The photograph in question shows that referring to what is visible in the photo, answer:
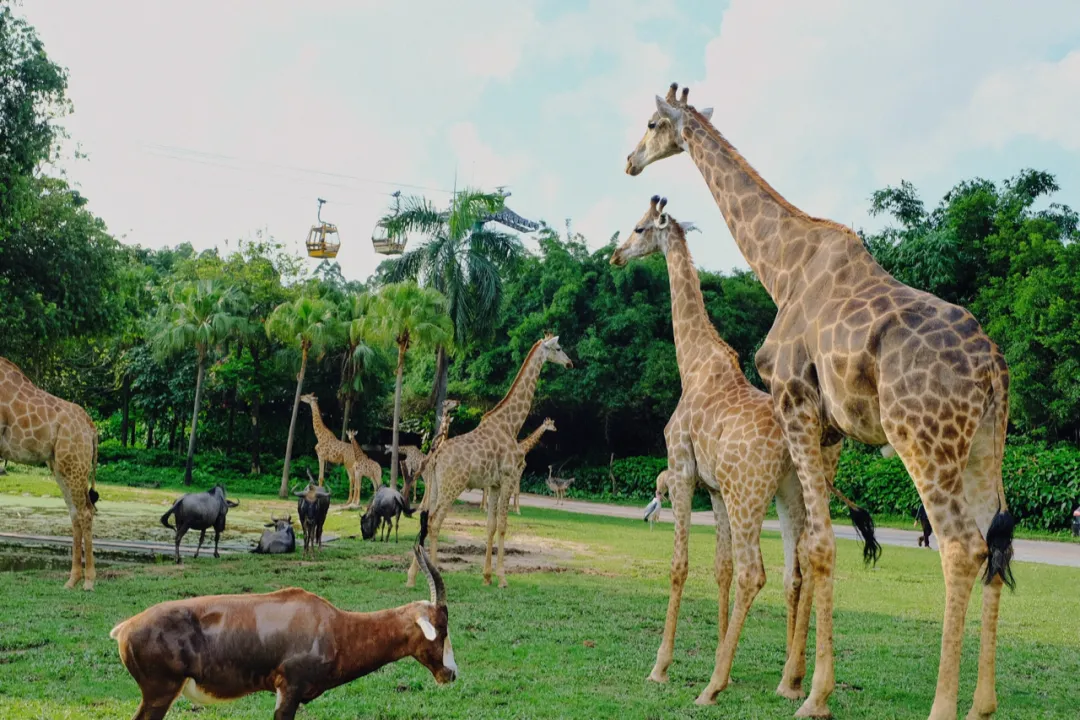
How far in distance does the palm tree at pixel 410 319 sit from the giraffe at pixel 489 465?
13.2 m

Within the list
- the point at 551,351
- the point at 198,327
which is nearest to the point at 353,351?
the point at 198,327

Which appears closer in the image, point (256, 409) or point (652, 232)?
point (652, 232)

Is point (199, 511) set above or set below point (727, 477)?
below

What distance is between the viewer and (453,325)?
27812 mm

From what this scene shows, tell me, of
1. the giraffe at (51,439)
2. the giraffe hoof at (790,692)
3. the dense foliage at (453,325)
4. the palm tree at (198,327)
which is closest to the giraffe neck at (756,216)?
the giraffe hoof at (790,692)

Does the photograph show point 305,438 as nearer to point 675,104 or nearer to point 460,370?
point 460,370

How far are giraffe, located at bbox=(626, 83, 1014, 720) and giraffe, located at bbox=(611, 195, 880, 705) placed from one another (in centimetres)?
54

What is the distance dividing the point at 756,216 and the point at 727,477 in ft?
6.86

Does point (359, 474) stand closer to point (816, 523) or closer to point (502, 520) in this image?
point (502, 520)

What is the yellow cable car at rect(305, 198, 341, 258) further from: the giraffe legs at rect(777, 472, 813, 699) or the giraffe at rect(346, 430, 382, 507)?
the giraffe legs at rect(777, 472, 813, 699)

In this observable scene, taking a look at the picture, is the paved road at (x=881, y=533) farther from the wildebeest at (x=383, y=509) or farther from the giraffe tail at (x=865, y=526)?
the wildebeest at (x=383, y=509)

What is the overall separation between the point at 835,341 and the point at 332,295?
33.4m

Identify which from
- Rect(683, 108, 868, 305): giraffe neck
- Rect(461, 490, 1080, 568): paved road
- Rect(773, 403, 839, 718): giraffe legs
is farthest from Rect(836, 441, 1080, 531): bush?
Rect(773, 403, 839, 718): giraffe legs

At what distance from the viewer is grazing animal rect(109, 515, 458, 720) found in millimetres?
4086
